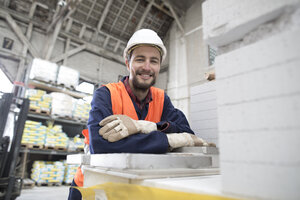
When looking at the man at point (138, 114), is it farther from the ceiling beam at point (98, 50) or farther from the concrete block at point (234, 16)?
the ceiling beam at point (98, 50)

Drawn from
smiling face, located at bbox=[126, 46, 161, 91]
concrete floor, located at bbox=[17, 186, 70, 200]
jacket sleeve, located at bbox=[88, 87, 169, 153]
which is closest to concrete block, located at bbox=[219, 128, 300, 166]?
jacket sleeve, located at bbox=[88, 87, 169, 153]

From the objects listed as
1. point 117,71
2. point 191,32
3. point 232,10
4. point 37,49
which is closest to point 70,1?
point 37,49

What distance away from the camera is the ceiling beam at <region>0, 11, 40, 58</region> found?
6.96m

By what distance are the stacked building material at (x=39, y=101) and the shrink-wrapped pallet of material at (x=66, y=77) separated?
25.4 inches

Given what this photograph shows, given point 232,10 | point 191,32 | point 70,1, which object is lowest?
point 232,10

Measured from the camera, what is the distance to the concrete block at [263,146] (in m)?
0.51

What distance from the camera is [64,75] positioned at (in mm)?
6246

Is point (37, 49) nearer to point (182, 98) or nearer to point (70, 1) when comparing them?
point (70, 1)

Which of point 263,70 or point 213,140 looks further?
point 213,140

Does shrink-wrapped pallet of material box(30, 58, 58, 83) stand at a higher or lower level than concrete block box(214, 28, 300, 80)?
higher

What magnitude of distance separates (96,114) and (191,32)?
28.8 ft

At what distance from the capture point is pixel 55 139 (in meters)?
5.72

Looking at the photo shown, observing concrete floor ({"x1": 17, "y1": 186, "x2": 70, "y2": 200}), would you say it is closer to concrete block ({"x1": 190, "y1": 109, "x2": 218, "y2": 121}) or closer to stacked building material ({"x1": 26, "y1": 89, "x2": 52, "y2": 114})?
stacked building material ({"x1": 26, "y1": 89, "x2": 52, "y2": 114})

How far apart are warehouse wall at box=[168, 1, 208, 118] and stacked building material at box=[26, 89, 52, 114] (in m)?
5.55
